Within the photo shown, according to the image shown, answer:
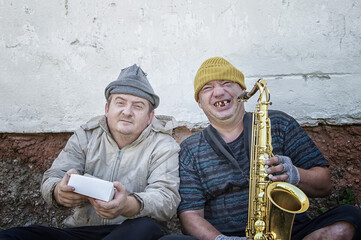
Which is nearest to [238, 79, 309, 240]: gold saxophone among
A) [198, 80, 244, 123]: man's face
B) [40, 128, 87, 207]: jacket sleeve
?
[198, 80, 244, 123]: man's face

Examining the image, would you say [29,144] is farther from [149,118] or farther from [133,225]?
[133,225]

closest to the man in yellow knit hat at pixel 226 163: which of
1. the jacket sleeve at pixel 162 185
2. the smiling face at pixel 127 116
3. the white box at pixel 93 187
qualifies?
the jacket sleeve at pixel 162 185

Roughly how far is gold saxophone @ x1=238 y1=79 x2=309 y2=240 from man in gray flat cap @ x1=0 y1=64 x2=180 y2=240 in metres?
0.59

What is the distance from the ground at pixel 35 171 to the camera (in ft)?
11.1

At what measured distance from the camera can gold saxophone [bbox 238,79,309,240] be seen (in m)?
2.16

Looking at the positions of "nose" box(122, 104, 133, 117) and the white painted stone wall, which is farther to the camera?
the white painted stone wall

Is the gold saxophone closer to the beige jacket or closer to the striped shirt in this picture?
the striped shirt

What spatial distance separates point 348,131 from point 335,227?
156 cm

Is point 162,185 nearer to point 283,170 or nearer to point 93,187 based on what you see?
point 93,187

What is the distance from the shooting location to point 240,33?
3389 millimetres

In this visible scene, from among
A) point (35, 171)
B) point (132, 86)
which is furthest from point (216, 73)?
point (35, 171)

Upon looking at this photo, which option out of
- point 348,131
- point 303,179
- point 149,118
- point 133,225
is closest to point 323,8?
point 348,131

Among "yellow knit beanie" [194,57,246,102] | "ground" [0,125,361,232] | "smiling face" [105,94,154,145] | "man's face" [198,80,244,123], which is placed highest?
"yellow knit beanie" [194,57,246,102]

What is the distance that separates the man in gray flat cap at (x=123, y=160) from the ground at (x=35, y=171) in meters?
0.88
